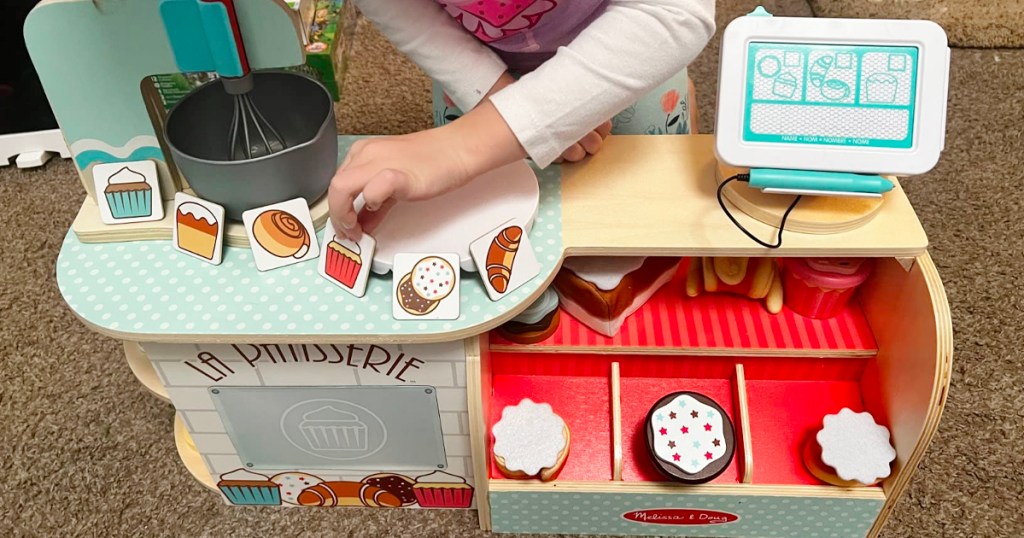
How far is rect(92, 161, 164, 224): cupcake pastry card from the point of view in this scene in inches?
28.2

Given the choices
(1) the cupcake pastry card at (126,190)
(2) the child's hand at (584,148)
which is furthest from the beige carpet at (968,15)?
(1) the cupcake pastry card at (126,190)

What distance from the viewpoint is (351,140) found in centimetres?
Result: 84

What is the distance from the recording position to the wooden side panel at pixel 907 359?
704 millimetres

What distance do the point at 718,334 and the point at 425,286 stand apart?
13.8 inches

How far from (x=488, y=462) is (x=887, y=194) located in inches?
18.5

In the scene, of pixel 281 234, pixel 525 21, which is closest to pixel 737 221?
pixel 525 21

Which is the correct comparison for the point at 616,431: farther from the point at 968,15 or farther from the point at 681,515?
the point at 968,15

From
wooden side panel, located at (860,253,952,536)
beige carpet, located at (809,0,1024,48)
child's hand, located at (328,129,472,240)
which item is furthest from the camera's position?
beige carpet, located at (809,0,1024,48)

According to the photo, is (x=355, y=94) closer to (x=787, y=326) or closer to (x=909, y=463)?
(x=787, y=326)

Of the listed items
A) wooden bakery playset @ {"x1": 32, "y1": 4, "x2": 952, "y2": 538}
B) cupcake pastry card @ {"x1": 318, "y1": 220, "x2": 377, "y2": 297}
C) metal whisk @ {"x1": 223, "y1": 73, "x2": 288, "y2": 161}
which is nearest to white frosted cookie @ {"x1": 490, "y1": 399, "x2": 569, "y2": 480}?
wooden bakery playset @ {"x1": 32, "y1": 4, "x2": 952, "y2": 538}

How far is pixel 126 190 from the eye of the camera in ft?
2.35

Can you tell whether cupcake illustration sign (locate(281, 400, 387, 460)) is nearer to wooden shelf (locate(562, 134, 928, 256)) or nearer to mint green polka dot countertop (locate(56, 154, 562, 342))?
mint green polka dot countertop (locate(56, 154, 562, 342))

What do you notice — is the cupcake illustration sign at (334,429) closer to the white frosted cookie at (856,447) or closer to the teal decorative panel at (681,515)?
the teal decorative panel at (681,515)

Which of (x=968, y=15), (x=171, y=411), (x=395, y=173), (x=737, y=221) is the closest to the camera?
(x=395, y=173)
